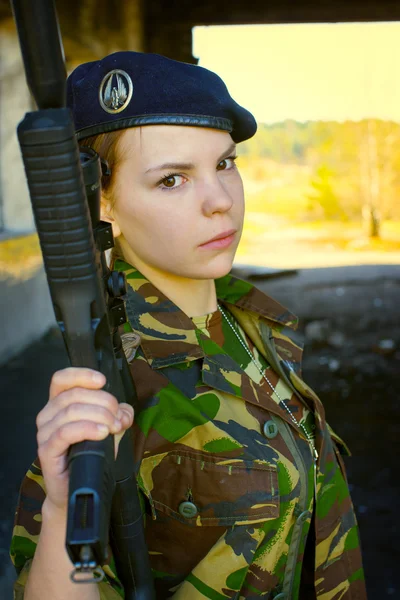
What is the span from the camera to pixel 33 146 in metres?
0.67

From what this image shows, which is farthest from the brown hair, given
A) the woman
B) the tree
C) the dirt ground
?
the tree

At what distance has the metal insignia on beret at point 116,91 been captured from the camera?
1253 mm

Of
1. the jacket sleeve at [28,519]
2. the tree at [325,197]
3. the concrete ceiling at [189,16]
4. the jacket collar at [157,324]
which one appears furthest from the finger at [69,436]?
the tree at [325,197]

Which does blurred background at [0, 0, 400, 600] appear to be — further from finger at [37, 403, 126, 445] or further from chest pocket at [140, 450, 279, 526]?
finger at [37, 403, 126, 445]

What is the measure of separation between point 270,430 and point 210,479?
0.17 m

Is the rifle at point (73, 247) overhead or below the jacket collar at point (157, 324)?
overhead

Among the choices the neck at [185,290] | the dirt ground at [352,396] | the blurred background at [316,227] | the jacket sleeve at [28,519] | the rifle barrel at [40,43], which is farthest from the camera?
the blurred background at [316,227]

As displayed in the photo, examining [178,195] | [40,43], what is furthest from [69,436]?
[178,195]

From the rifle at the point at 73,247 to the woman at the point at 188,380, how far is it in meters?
0.31

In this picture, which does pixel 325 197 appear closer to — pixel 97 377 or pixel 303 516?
pixel 303 516

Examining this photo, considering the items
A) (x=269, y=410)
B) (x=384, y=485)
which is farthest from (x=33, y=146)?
(x=384, y=485)

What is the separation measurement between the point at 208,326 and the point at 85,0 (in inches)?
187

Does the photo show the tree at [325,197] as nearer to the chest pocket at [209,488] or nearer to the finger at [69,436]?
the chest pocket at [209,488]

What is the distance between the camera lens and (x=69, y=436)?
0.75 metres
